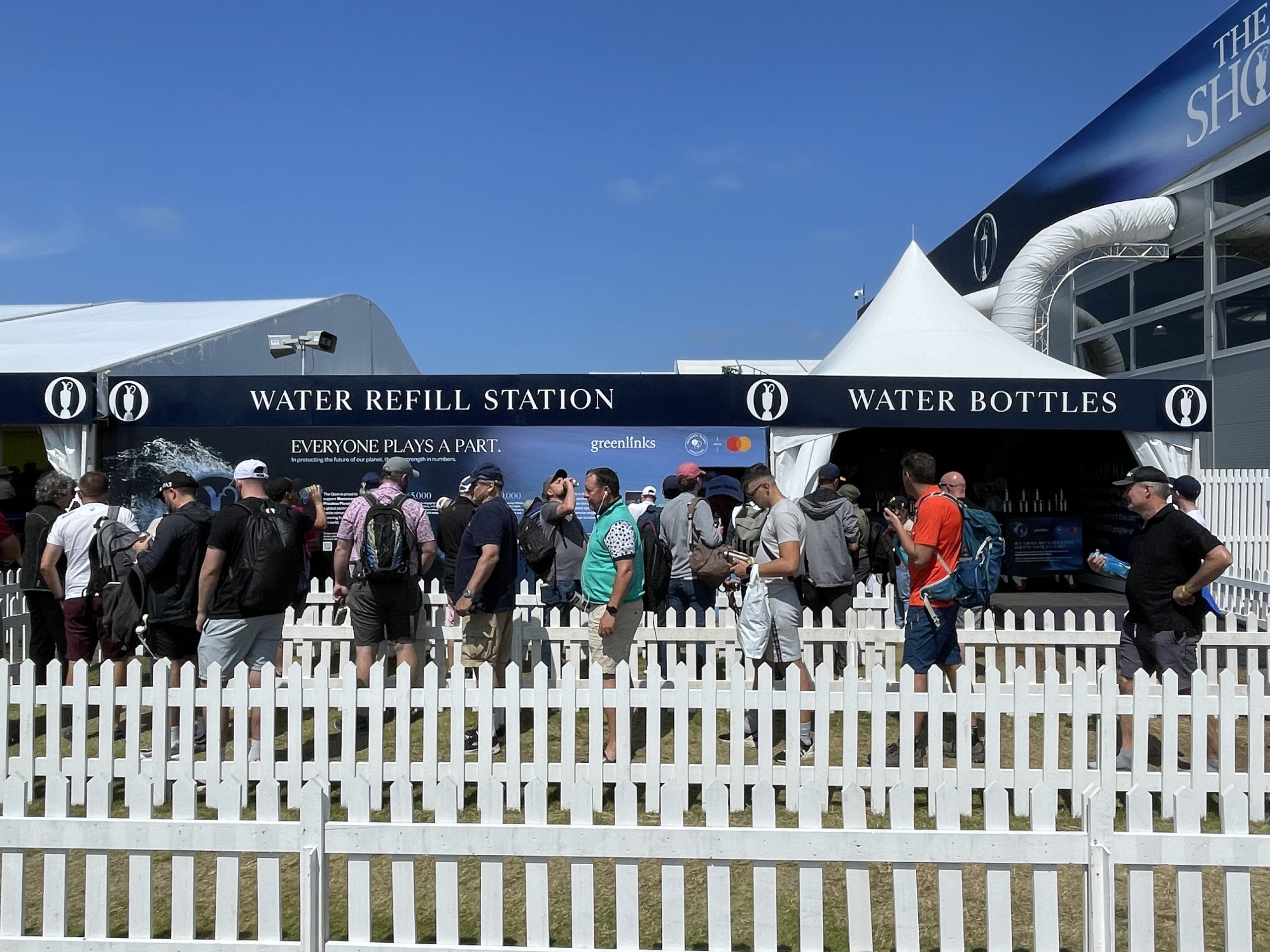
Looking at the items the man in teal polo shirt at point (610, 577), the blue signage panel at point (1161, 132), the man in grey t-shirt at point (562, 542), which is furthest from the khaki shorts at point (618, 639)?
the blue signage panel at point (1161, 132)

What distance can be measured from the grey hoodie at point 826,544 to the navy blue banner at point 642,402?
13.8 feet

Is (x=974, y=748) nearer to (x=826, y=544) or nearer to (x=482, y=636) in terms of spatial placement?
(x=826, y=544)

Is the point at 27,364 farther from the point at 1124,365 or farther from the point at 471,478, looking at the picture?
the point at 1124,365

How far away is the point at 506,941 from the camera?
10.1ft

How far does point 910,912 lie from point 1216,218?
1507 centimetres

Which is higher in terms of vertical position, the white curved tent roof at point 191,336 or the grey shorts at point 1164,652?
the white curved tent roof at point 191,336

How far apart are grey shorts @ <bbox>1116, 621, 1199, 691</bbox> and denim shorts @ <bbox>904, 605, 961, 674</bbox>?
2.78ft

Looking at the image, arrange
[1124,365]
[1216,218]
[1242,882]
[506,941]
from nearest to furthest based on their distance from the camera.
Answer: [1242,882] < [506,941] < [1216,218] < [1124,365]

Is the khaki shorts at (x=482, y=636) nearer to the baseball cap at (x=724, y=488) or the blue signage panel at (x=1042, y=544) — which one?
the baseball cap at (x=724, y=488)

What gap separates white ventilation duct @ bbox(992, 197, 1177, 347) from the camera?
49.9 feet

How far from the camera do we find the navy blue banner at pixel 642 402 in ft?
33.1

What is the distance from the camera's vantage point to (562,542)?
23.3 ft

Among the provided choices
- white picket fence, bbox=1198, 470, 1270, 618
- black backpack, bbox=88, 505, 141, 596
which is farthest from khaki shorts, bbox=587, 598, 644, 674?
white picket fence, bbox=1198, 470, 1270, 618

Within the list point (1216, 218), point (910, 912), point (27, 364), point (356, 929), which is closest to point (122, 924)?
point (356, 929)
